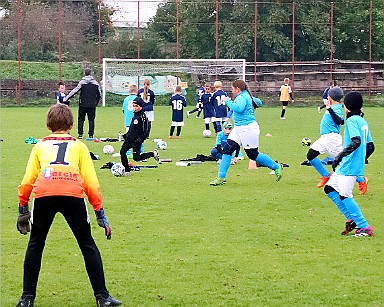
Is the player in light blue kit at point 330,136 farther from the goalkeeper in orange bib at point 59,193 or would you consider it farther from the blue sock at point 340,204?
the goalkeeper in orange bib at point 59,193

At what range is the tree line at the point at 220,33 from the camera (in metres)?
46.4

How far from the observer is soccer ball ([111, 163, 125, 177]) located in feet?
48.2

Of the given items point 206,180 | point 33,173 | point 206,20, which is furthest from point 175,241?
point 206,20

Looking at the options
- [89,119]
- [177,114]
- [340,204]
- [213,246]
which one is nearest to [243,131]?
[340,204]

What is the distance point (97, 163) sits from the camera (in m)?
17.0

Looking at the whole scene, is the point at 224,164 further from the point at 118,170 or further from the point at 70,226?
the point at 70,226

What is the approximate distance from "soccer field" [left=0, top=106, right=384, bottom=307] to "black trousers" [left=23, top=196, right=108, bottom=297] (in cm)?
30

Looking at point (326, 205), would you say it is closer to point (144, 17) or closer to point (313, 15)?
point (144, 17)

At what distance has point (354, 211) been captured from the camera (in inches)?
354

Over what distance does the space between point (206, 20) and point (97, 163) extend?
105 ft

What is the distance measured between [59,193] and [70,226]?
1.10ft

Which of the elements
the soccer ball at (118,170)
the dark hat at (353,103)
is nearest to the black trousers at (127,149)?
the soccer ball at (118,170)

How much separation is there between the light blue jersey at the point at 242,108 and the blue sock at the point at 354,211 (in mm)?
4327

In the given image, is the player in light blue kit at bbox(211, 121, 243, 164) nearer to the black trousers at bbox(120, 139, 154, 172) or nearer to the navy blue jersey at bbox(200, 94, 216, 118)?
the black trousers at bbox(120, 139, 154, 172)
